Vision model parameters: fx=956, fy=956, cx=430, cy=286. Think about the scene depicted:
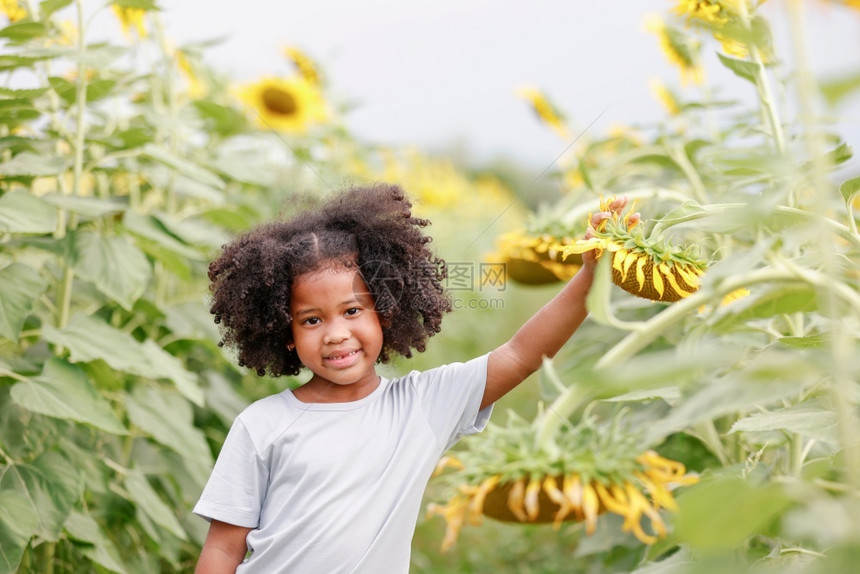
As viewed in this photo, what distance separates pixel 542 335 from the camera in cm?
98

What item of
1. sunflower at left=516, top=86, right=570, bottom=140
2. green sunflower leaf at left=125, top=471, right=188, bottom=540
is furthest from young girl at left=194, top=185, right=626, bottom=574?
sunflower at left=516, top=86, right=570, bottom=140

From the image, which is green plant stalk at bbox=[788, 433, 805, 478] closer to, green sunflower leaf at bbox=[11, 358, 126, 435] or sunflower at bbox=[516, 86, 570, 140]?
green sunflower leaf at bbox=[11, 358, 126, 435]

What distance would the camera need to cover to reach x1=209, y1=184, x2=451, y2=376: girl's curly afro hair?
1.04m

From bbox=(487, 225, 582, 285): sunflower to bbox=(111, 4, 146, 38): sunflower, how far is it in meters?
0.92

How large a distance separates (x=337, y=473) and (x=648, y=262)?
387 millimetres

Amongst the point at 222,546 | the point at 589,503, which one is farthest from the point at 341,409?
the point at 589,503

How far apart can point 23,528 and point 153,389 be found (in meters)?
0.41

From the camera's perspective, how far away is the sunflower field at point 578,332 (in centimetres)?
54

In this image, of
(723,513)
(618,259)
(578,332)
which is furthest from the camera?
(578,332)

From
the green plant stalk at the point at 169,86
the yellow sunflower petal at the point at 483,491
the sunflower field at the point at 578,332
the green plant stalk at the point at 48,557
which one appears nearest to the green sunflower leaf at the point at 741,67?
the sunflower field at the point at 578,332

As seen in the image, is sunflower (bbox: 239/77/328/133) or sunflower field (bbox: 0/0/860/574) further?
sunflower (bbox: 239/77/328/133)

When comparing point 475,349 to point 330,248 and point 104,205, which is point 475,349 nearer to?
point 104,205

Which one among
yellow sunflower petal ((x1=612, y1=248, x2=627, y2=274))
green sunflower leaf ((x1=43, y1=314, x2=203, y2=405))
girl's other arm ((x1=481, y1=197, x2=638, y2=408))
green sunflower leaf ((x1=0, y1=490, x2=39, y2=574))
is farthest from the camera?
green sunflower leaf ((x1=43, y1=314, x2=203, y2=405))

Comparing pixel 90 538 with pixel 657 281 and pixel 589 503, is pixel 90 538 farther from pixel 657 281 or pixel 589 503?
pixel 657 281
